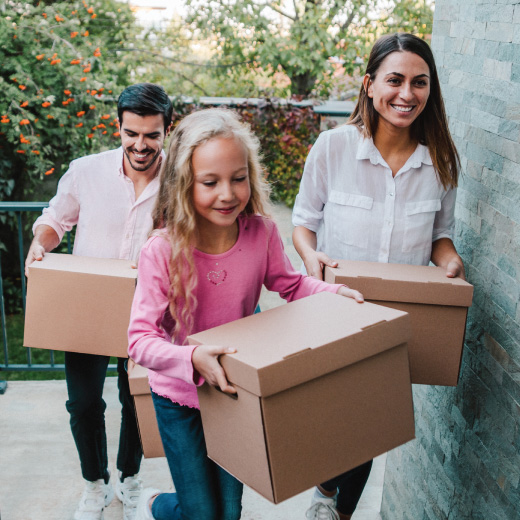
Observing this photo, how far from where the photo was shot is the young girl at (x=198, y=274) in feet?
5.16

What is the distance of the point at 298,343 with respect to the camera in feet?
4.47

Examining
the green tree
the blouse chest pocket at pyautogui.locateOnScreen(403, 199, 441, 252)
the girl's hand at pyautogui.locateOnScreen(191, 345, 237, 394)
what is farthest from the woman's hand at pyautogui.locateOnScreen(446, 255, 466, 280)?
the green tree

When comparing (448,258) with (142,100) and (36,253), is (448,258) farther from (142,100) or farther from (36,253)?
(36,253)

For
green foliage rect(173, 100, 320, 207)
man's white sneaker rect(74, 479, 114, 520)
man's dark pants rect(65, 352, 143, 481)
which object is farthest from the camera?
green foliage rect(173, 100, 320, 207)

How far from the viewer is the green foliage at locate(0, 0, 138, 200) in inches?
182

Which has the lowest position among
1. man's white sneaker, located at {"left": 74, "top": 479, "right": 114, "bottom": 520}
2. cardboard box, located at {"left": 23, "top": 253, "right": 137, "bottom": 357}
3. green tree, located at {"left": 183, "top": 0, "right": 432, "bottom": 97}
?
man's white sneaker, located at {"left": 74, "top": 479, "right": 114, "bottom": 520}

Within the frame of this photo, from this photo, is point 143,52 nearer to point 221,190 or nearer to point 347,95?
point 347,95

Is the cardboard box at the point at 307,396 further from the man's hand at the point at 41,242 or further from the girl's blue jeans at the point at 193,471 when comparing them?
the man's hand at the point at 41,242

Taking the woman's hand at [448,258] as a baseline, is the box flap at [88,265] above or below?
below

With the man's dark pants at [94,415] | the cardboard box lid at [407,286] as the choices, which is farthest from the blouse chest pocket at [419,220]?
the man's dark pants at [94,415]

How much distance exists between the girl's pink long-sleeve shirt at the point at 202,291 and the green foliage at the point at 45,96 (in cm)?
305

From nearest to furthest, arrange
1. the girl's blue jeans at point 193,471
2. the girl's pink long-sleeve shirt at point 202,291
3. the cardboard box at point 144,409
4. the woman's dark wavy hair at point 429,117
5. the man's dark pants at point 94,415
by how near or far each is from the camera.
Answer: the girl's pink long-sleeve shirt at point 202,291 < the girl's blue jeans at point 193,471 < the woman's dark wavy hair at point 429,117 < the cardboard box at point 144,409 < the man's dark pants at point 94,415

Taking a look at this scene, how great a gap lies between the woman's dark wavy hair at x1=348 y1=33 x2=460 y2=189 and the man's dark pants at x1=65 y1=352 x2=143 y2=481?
116 cm

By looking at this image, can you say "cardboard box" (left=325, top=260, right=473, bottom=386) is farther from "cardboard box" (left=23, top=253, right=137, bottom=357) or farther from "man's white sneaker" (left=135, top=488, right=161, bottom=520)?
"man's white sneaker" (left=135, top=488, right=161, bottom=520)
